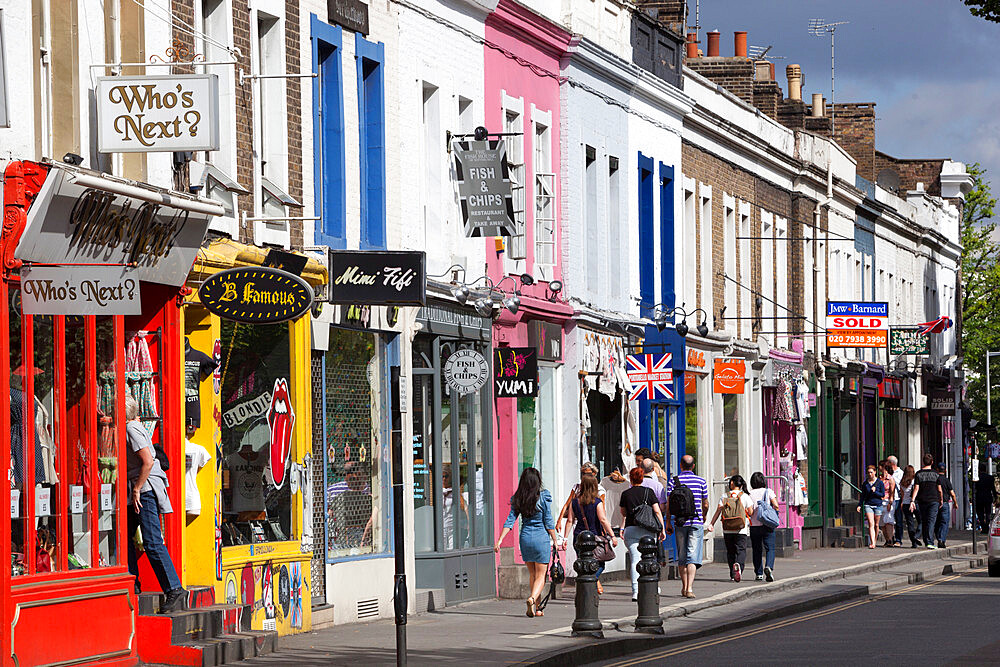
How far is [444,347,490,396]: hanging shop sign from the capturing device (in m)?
22.7

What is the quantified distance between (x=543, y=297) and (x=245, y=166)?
937 centimetres

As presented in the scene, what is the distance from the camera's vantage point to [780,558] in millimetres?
35656

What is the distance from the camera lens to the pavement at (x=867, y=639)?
54.8 feet

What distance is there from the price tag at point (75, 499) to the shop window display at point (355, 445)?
16.5ft

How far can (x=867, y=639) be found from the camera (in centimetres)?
1870

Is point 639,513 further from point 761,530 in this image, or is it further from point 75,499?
point 75,499

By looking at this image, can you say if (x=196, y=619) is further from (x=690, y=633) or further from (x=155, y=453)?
(x=690, y=633)

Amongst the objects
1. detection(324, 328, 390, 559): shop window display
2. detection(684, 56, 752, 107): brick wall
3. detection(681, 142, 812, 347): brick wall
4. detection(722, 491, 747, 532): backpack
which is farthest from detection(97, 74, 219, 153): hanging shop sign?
detection(684, 56, 752, 107): brick wall

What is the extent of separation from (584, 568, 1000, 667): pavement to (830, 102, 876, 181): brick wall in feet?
96.7

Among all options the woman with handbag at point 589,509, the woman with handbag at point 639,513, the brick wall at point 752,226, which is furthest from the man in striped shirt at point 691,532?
the brick wall at point 752,226

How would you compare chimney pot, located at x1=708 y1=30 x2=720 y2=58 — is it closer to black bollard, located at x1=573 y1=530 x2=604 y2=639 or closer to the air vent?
the air vent

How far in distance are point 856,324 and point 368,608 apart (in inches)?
931

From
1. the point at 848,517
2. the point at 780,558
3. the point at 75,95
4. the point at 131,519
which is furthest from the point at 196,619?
the point at 848,517

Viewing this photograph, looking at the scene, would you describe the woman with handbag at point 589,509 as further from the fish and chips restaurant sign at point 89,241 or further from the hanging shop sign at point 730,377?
the hanging shop sign at point 730,377
